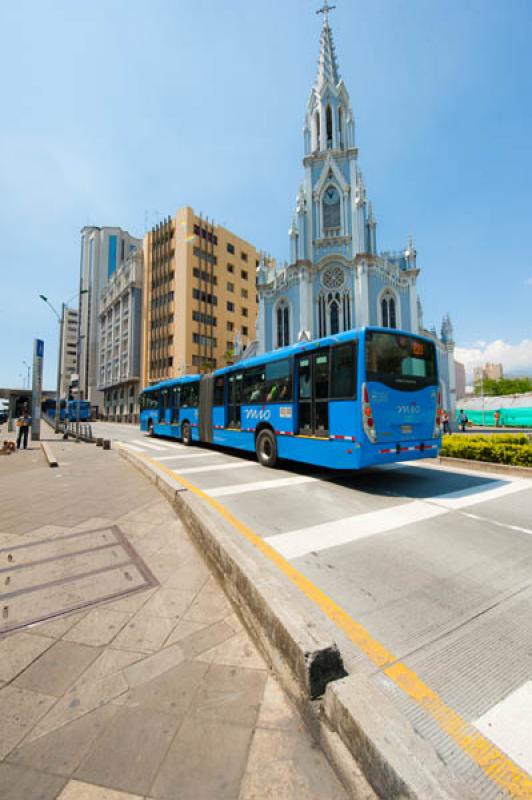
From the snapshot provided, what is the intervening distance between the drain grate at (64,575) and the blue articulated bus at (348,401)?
4.25 m

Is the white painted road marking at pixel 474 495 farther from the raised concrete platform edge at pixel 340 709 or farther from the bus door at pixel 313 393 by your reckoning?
the raised concrete platform edge at pixel 340 709

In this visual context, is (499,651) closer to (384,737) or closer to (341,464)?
(384,737)

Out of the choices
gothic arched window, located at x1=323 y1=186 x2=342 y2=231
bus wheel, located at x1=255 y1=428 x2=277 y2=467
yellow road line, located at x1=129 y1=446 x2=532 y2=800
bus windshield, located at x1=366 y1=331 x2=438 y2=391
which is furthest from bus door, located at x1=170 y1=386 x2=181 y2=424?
gothic arched window, located at x1=323 y1=186 x2=342 y2=231

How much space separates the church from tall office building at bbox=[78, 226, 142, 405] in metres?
55.8

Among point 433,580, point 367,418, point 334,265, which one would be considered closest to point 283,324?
point 334,265

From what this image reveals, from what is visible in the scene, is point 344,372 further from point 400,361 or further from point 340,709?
point 340,709

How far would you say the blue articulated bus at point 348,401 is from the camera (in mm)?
6617

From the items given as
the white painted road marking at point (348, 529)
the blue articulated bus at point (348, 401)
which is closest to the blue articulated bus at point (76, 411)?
the blue articulated bus at point (348, 401)

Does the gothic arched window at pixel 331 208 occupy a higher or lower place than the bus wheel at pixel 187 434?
higher

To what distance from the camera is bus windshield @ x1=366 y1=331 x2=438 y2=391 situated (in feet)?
22.1

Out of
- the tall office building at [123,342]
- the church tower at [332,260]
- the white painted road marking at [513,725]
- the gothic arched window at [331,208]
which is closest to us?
the white painted road marking at [513,725]

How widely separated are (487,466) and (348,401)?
4.56m

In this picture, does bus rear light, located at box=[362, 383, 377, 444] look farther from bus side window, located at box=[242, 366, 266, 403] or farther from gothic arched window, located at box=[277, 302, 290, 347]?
gothic arched window, located at box=[277, 302, 290, 347]

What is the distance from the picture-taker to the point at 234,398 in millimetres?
10867
